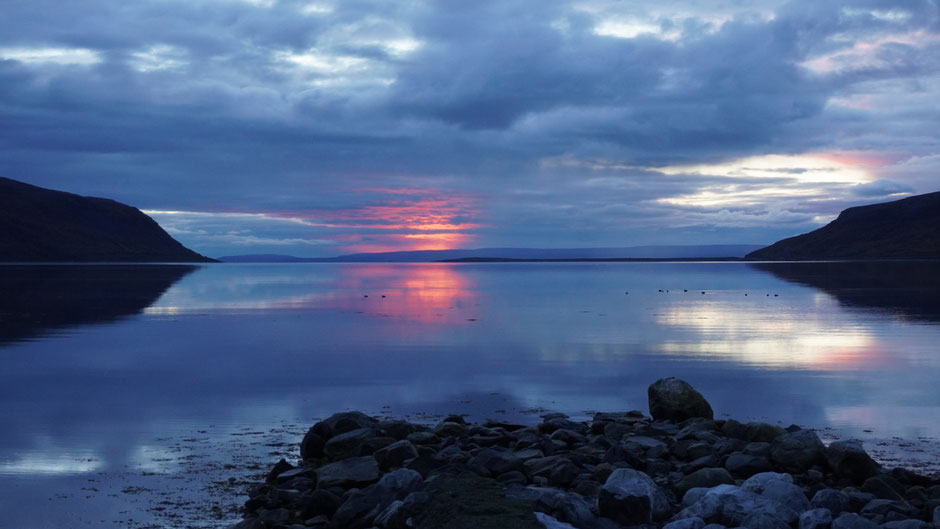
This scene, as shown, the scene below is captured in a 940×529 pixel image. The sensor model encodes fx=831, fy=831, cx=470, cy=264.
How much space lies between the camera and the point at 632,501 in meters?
8.60

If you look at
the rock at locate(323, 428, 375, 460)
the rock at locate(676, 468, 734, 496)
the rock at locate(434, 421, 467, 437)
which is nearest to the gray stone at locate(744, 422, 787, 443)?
the rock at locate(676, 468, 734, 496)

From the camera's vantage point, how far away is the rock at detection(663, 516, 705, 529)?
808 cm

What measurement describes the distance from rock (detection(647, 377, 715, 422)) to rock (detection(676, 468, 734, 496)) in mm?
4050

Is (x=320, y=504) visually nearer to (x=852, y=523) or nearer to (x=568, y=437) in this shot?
(x=568, y=437)

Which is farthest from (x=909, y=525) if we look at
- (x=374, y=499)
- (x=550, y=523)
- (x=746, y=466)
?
(x=374, y=499)

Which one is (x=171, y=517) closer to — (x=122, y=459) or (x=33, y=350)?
(x=122, y=459)

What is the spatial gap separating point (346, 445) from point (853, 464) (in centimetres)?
655

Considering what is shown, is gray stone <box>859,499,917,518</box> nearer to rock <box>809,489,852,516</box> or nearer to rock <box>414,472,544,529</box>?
rock <box>809,489,852,516</box>

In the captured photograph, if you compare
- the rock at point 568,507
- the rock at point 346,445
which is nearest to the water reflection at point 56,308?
the rock at point 346,445

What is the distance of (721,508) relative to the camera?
8.49 m

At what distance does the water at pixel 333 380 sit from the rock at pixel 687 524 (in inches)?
191

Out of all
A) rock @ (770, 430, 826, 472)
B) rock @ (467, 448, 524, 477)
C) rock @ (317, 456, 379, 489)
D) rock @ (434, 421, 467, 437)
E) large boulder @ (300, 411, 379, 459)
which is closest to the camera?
rock @ (317, 456, 379, 489)

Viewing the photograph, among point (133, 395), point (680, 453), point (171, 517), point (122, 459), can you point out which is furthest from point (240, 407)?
point (680, 453)

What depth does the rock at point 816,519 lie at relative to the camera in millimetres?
8164
